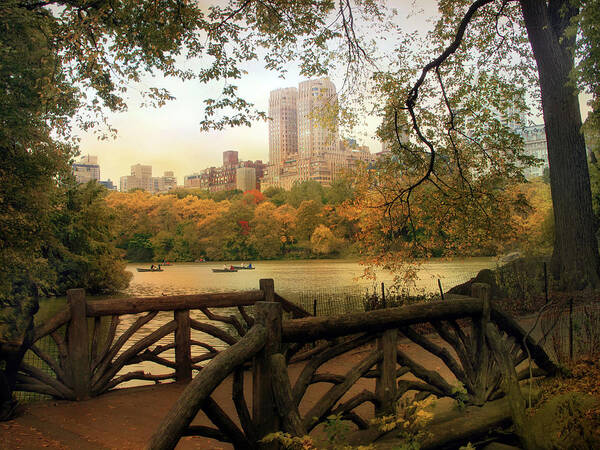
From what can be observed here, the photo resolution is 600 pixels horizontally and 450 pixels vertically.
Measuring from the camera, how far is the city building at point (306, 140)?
14.1 m

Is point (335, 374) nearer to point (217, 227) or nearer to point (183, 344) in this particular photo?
point (183, 344)

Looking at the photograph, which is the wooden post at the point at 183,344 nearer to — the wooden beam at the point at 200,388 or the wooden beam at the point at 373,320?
the wooden beam at the point at 373,320

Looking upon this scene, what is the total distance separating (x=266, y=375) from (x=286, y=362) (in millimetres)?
1914

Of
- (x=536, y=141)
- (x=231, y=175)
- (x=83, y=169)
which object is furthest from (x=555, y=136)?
(x=231, y=175)

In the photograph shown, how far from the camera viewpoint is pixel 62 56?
1076 centimetres

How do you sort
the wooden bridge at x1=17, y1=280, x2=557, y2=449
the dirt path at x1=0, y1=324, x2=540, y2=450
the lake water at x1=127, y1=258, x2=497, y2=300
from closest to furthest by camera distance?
the wooden bridge at x1=17, y1=280, x2=557, y2=449, the dirt path at x1=0, y1=324, x2=540, y2=450, the lake water at x1=127, y1=258, x2=497, y2=300

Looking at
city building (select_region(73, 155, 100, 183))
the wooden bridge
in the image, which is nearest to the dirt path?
the wooden bridge

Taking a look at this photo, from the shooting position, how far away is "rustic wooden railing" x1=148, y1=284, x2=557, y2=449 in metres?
2.88

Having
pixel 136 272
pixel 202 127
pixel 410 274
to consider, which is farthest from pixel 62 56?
pixel 136 272

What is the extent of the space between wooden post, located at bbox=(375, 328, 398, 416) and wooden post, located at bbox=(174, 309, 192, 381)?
9.48 ft

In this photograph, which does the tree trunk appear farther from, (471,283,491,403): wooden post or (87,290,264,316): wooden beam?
(87,290,264,316): wooden beam

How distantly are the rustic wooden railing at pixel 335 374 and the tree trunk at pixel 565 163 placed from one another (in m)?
8.49

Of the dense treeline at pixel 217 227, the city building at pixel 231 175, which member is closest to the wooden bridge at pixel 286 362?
the dense treeline at pixel 217 227

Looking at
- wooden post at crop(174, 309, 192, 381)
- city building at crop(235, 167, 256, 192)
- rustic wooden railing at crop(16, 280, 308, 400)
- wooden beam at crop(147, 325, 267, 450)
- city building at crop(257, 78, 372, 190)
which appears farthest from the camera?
city building at crop(235, 167, 256, 192)
